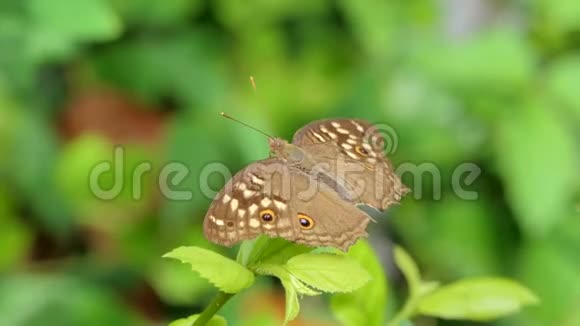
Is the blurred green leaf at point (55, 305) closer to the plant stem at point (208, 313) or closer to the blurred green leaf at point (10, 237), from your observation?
the blurred green leaf at point (10, 237)

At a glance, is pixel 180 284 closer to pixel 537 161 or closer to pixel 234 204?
pixel 537 161

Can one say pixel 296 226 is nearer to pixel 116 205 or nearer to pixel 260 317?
pixel 260 317

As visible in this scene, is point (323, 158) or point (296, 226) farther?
point (323, 158)

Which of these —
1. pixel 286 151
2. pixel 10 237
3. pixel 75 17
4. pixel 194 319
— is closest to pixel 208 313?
pixel 194 319

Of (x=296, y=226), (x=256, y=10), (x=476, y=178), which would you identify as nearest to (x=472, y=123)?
(x=476, y=178)

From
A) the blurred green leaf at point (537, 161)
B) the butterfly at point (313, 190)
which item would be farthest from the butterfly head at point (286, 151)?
the blurred green leaf at point (537, 161)

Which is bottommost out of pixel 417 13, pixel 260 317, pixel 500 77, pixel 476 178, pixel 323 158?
pixel 260 317

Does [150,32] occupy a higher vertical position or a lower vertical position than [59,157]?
higher

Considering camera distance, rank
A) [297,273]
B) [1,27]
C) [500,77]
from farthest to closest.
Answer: [500,77]
[1,27]
[297,273]
